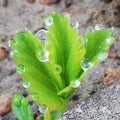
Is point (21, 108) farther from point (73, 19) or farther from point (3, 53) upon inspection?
point (73, 19)

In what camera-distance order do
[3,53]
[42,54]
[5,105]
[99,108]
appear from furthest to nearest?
[3,53]
[5,105]
[99,108]
[42,54]

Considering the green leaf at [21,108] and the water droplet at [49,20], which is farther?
the green leaf at [21,108]

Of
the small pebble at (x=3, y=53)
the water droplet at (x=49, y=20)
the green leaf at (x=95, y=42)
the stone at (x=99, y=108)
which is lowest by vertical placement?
the small pebble at (x=3, y=53)

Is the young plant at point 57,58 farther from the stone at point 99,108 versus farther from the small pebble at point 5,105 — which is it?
the small pebble at point 5,105

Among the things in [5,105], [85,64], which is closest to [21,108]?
[5,105]

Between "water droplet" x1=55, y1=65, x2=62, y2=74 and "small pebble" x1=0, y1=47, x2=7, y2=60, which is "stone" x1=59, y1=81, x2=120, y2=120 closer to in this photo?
"water droplet" x1=55, y1=65, x2=62, y2=74

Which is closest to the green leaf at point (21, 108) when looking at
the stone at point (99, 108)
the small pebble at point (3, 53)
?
the stone at point (99, 108)

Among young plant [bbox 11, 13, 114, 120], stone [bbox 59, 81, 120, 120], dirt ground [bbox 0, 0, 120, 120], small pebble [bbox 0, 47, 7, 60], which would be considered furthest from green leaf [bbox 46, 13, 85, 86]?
small pebble [bbox 0, 47, 7, 60]
